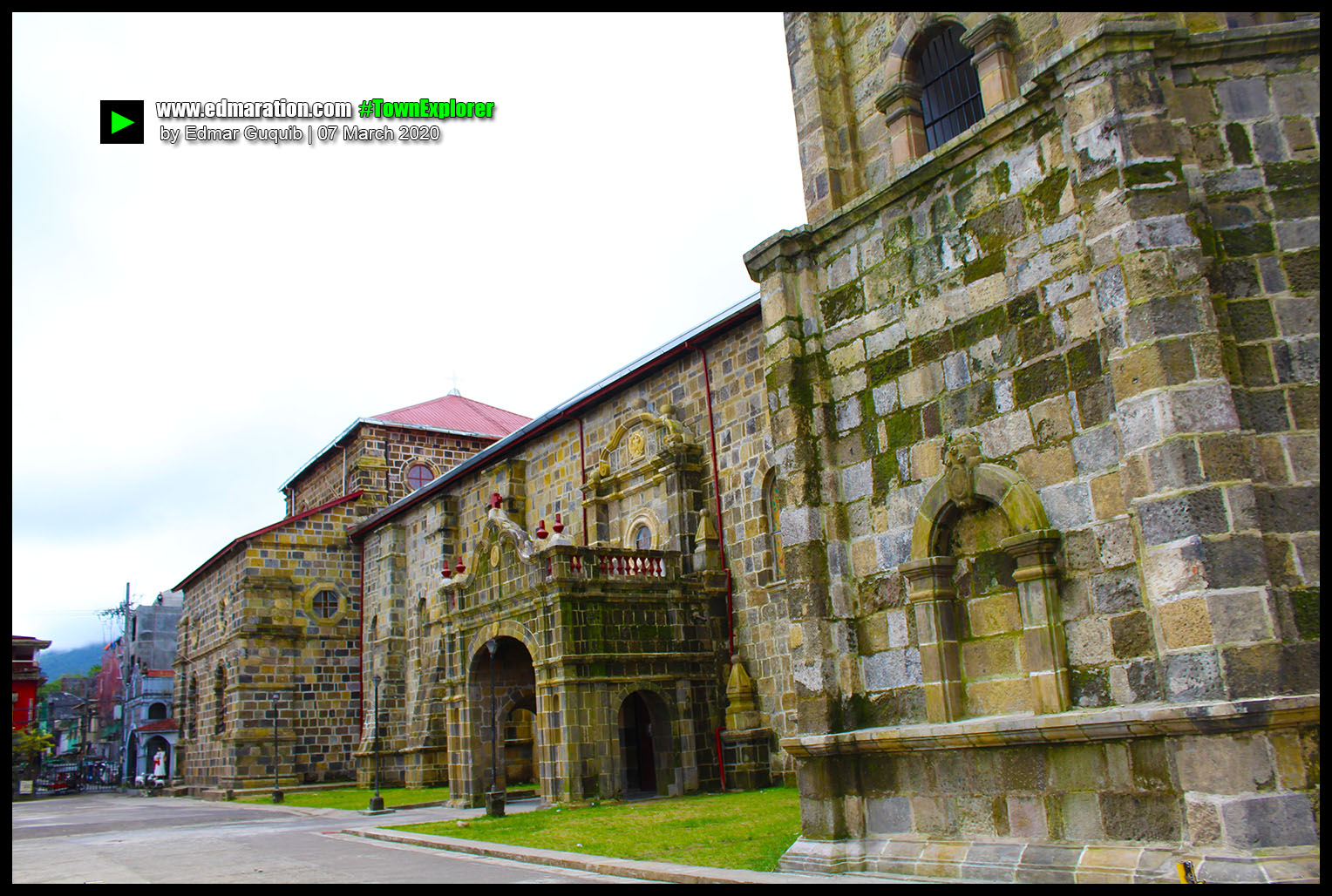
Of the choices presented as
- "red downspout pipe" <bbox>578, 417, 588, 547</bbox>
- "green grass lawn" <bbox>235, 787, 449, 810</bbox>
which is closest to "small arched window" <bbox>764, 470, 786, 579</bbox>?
"red downspout pipe" <bbox>578, 417, 588, 547</bbox>

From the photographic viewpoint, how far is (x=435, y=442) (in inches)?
1407

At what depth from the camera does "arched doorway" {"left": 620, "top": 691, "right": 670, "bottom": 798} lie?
642 inches

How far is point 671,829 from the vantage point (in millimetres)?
11125

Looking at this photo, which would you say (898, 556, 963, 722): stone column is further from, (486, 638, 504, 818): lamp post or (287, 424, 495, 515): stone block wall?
(287, 424, 495, 515): stone block wall

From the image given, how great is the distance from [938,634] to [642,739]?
12393 mm

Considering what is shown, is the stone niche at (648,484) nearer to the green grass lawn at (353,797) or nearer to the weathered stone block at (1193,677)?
the green grass lawn at (353,797)

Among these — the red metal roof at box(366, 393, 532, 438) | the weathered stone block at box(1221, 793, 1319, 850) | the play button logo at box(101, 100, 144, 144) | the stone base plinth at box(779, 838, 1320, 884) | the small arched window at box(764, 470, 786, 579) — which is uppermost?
the red metal roof at box(366, 393, 532, 438)

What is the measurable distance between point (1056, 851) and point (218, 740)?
30.2 m

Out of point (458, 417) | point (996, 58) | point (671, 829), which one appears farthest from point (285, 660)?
point (996, 58)

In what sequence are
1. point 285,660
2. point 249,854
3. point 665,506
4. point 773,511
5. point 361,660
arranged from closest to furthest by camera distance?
point 249,854 → point 773,511 → point 665,506 → point 285,660 → point 361,660

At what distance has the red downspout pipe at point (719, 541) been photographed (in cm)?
1612

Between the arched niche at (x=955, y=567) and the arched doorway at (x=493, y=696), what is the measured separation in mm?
10468

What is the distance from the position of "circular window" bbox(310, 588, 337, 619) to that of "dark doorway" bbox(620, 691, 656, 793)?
1641cm

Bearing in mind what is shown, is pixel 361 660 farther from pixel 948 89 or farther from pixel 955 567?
pixel 948 89
